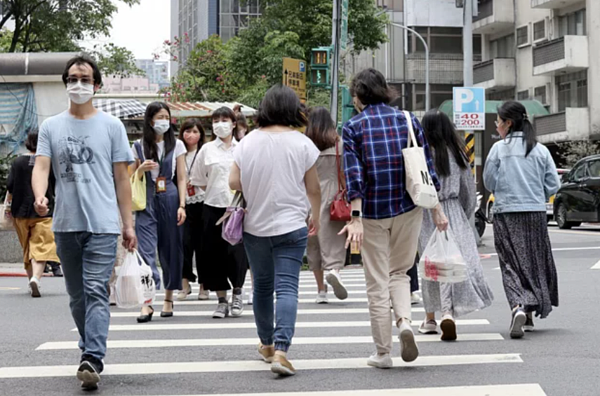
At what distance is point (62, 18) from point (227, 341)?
24.8 metres

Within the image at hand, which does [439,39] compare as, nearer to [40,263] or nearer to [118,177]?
[40,263]

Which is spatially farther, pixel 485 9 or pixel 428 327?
pixel 485 9

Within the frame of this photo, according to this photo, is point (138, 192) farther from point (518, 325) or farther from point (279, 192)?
point (518, 325)

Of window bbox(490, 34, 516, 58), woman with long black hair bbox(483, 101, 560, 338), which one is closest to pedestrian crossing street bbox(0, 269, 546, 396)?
woman with long black hair bbox(483, 101, 560, 338)

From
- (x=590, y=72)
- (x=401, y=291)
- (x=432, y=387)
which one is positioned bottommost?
(x=432, y=387)

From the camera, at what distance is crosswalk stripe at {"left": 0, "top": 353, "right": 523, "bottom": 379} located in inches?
265

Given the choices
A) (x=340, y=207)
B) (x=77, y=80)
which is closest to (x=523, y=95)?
(x=340, y=207)

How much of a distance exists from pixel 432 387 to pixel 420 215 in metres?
1.28

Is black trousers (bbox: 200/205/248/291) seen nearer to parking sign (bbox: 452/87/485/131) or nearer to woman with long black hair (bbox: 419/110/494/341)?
woman with long black hair (bbox: 419/110/494/341)

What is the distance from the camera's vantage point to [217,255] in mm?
9945

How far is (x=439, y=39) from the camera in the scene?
52.8 metres

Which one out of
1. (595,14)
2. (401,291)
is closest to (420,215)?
(401,291)

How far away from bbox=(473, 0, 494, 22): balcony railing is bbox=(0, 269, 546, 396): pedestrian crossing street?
1565 inches

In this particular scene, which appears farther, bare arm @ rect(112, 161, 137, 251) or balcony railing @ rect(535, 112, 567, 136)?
balcony railing @ rect(535, 112, 567, 136)
